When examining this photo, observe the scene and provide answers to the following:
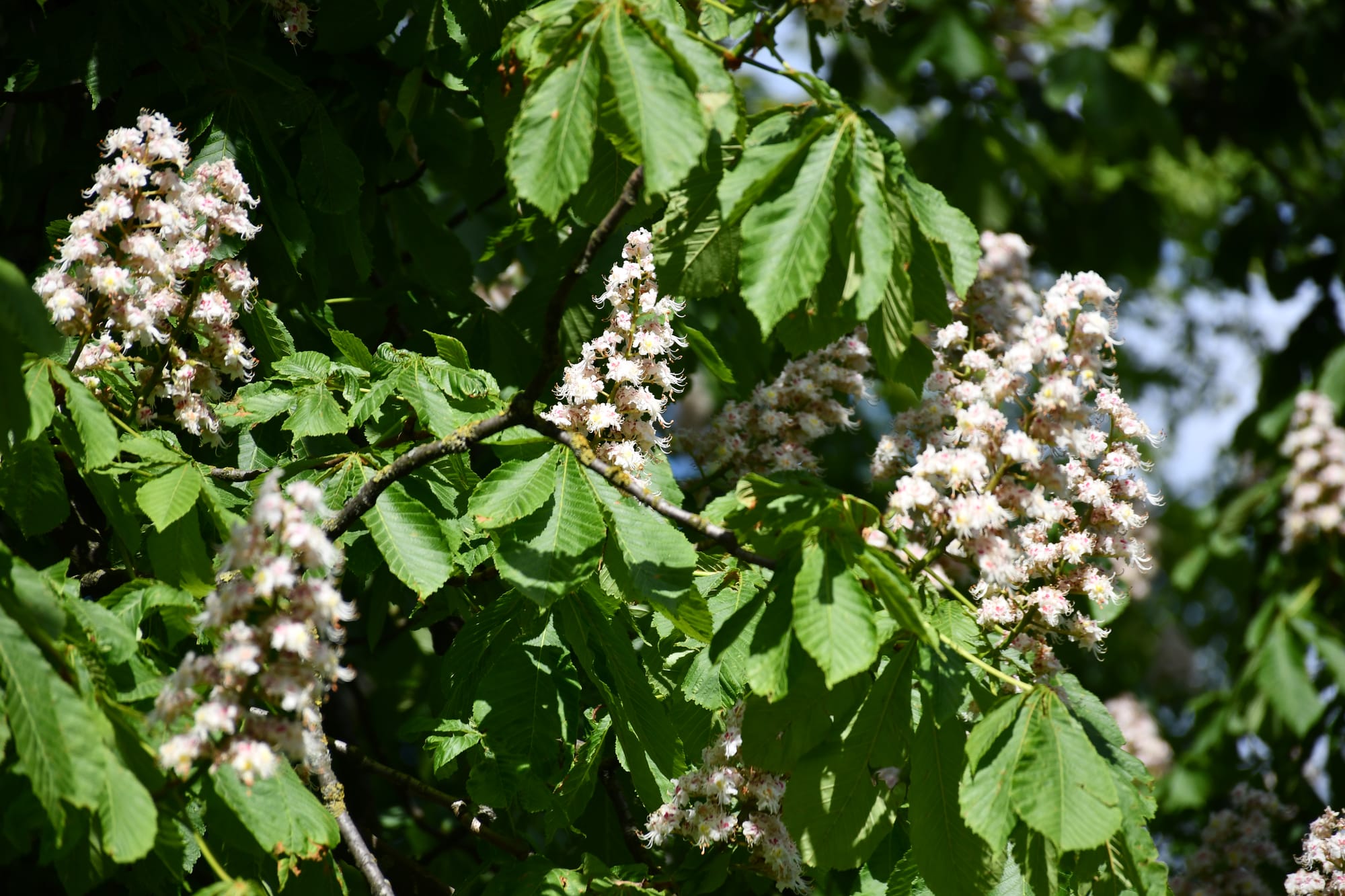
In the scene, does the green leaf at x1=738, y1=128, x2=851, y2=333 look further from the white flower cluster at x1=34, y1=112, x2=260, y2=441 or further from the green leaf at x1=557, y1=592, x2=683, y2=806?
the white flower cluster at x1=34, y1=112, x2=260, y2=441

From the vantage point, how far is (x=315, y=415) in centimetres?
225

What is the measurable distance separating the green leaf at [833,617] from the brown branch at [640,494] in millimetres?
140

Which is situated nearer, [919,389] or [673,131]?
[673,131]

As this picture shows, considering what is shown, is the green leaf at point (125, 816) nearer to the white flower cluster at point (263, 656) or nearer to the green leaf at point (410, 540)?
the white flower cluster at point (263, 656)

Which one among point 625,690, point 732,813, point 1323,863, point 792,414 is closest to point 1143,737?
point 1323,863

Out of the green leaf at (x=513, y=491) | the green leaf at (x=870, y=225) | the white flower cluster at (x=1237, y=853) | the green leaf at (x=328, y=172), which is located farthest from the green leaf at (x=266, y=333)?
the white flower cluster at (x=1237, y=853)

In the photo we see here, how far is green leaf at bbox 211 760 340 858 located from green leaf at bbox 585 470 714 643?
0.60 m

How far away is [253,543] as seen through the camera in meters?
1.54

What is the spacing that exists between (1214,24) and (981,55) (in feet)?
7.12

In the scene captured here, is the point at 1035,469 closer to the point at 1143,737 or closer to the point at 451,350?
the point at 451,350

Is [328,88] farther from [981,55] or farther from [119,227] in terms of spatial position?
[981,55]

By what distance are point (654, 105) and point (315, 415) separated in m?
1.00

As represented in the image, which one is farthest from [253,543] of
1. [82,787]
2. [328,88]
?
[328,88]

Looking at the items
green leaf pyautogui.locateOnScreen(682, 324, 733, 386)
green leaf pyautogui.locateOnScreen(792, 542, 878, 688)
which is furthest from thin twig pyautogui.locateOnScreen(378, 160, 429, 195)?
green leaf pyautogui.locateOnScreen(792, 542, 878, 688)
